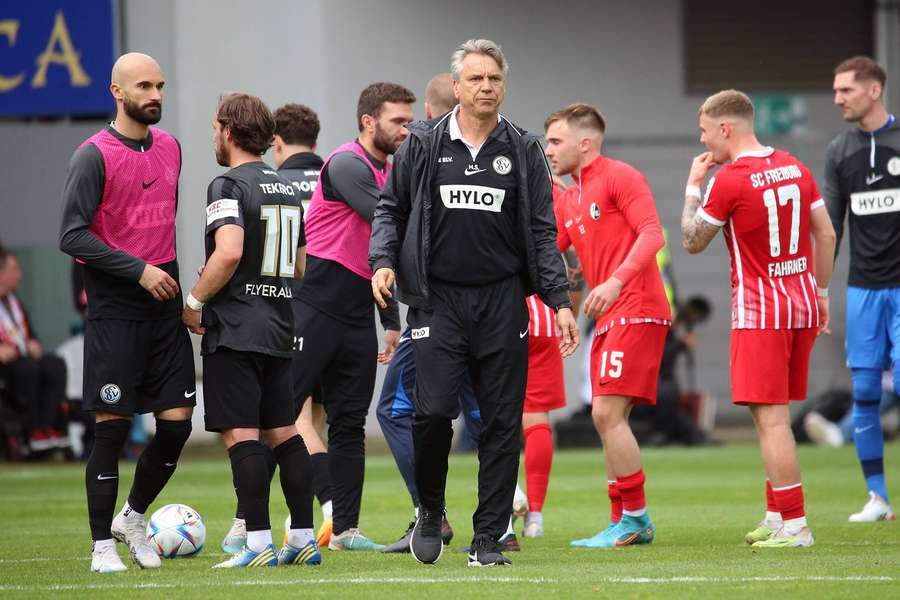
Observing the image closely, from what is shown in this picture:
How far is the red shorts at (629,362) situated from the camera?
7883 mm

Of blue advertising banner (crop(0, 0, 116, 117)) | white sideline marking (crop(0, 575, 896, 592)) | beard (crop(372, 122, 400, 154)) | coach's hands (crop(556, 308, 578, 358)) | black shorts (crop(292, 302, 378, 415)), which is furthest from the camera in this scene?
blue advertising banner (crop(0, 0, 116, 117))

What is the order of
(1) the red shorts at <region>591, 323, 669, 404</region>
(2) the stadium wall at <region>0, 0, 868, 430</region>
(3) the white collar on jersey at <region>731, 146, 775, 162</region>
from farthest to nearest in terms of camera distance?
(2) the stadium wall at <region>0, 0, 868, 430</region>, (1) the red shorts at <region>591, 323, 669, 404</region>, (3) the white collar on jersey at <region>731, 146, 775, 162</region>

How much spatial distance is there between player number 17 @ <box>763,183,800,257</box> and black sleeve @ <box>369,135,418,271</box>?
6.39 ft

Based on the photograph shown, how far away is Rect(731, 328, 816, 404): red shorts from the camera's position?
302 inches

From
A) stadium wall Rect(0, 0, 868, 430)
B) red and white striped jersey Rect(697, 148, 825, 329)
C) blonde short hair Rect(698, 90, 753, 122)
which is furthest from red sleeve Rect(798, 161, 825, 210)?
stadium wall Rect(0, 0, 868, 430)

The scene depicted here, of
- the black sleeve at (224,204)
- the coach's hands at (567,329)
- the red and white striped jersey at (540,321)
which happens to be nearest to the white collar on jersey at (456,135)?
the coach's hands at (567,329)

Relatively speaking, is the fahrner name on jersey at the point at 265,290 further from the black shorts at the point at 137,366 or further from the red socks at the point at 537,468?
the red socks at the point at 537,468

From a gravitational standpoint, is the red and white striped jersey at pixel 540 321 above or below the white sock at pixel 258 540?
above

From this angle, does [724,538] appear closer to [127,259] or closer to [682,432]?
[127,259]

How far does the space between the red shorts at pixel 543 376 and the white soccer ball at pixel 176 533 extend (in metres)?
2.08

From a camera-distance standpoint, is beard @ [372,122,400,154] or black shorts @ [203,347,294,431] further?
beard @ [372,122,400,154]

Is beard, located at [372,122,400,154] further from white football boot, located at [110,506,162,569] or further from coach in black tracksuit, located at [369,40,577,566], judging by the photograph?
white football boot, located at [110,506,162,569]

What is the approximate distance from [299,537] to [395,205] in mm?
1531

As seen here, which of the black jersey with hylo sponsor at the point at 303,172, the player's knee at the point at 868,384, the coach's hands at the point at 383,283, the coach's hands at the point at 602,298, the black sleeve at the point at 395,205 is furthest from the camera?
the player's knee at the point at 868,384
